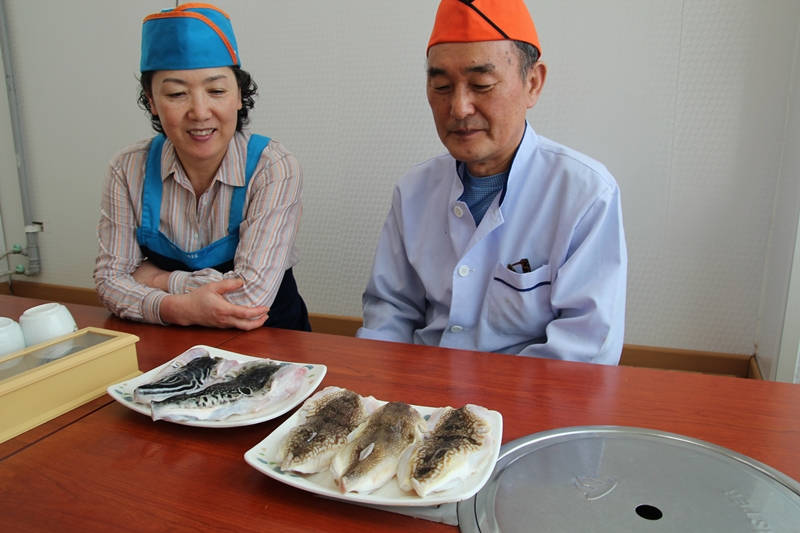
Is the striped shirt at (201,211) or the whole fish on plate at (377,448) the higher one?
the striped shirt at (201,211)

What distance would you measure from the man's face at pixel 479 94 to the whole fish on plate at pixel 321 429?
0.75 meters

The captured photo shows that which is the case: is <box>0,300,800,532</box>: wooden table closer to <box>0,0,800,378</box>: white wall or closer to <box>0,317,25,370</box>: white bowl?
<box>0,317,25,370</box>: white bowl

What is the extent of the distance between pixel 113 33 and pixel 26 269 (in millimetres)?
1621

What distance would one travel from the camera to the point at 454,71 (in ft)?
4.17

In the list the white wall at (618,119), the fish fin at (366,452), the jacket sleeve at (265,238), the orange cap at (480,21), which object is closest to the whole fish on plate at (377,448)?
the fish fin at (366,452)

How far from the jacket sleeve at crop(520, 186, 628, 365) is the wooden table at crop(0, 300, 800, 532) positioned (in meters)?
0.20

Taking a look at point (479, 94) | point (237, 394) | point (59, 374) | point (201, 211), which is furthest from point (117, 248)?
point (479, 94)

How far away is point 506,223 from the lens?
1.38 m

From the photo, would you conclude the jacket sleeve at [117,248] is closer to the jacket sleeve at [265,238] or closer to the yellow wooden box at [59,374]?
the jacket sleeve at [265,238]

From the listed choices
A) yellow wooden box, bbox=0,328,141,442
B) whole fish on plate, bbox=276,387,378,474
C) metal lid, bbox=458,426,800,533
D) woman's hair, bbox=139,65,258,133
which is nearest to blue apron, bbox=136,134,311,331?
woman's hair, bbox=139,65,258,133

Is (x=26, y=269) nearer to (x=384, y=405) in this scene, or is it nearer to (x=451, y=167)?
(x=451, y=167)

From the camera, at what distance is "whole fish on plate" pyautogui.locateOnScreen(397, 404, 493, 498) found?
0.63 metres

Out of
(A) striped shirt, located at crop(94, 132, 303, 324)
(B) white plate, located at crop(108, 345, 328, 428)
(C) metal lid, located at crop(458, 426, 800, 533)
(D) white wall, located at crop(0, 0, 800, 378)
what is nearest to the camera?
(C) metal lid, located at crop(458, 426, 800, 533)

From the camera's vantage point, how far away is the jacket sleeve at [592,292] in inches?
48.8
